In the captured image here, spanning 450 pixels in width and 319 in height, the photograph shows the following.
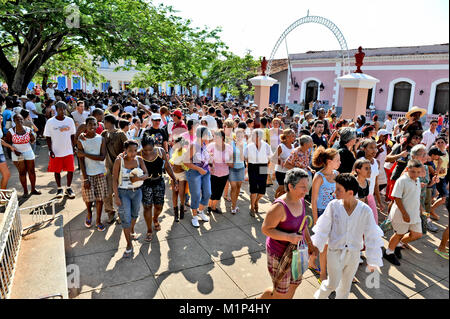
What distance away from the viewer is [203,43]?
43.1ft

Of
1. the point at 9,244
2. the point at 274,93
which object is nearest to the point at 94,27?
the point at 9,244

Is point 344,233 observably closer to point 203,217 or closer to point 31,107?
point 203,217

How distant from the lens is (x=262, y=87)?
38.2 ft

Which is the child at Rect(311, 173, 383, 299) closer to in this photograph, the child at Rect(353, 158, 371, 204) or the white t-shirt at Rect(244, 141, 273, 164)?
the child at Rect(353, 158, 371, 204)

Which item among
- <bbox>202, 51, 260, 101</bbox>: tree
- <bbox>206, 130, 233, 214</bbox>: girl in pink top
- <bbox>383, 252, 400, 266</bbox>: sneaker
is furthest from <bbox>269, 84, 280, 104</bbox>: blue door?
<bbox>383, 252, 400, 266</bbox>: sneaker

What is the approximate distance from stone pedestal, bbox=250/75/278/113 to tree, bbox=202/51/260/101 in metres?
9.35

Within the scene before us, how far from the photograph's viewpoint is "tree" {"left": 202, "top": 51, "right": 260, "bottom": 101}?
69.1 feet

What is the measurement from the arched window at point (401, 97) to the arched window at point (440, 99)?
167 cm

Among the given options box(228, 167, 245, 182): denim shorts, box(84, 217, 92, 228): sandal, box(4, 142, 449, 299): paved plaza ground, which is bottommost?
box(4, 142, 449, 299): paved plaza ground

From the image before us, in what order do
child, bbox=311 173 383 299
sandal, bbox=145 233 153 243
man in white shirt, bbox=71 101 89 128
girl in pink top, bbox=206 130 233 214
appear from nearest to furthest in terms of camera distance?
child, bbox=311 173 383 299 → sandal, bbox=145 233 153 243 → girl in pink top, bbox=206 130 233 214 → man in white shirt, bbox=71 101 89 128

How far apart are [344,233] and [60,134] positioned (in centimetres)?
550

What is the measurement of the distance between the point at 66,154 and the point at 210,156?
300 cm

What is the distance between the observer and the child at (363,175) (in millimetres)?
3795
